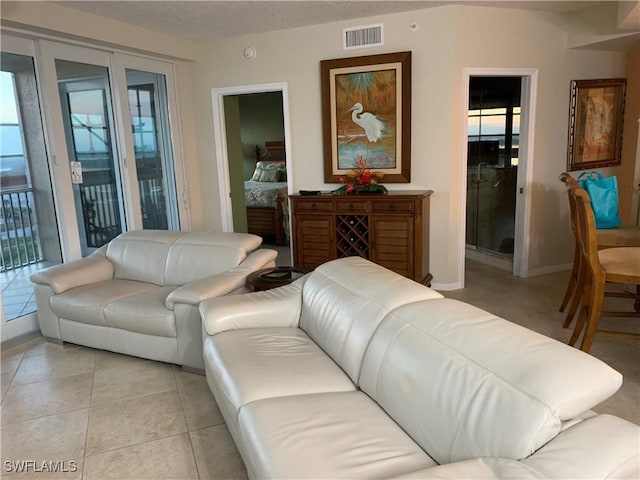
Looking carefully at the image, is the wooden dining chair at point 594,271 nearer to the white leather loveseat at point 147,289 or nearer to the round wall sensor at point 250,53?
the white leather loveseat at point 147,289

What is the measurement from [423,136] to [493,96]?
147 centimetres

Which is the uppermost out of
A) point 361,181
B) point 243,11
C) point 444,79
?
point 243,11

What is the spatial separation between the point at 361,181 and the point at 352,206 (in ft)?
0.90

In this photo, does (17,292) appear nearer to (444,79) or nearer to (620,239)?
(444,79)

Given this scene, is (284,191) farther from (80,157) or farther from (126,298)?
(126,298)

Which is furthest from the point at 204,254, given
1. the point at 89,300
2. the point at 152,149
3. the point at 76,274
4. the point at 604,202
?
the point at 604,202

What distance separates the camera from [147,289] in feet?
11.4

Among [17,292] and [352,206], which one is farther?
[352,206]

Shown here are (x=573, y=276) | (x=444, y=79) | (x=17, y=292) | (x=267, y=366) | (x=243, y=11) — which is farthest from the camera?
(x=444, y=79)

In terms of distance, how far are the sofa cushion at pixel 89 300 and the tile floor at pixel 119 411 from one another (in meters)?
0.30

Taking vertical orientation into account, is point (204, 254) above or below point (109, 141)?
below

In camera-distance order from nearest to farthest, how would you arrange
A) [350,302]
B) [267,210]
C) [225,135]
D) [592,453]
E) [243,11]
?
[592,453] < [350,302] < [243,11] < [225,135] < [267,210]

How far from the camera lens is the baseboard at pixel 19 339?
3486 millimetres

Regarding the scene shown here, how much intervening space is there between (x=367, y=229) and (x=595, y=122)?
9.08ft
